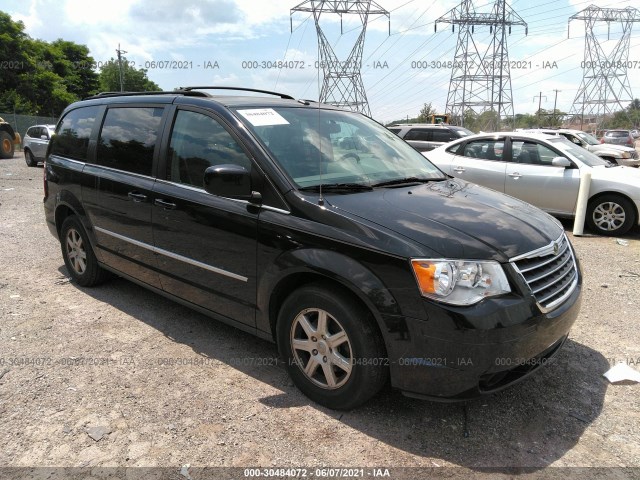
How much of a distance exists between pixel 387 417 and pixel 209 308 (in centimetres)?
149

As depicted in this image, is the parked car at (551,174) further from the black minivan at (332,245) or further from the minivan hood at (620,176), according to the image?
the black minivan at (332,245)

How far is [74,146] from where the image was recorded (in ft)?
16.2

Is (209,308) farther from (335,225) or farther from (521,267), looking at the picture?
(521,267)

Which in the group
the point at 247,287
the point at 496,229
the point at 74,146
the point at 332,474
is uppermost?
the point at 74,146

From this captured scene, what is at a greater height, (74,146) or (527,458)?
(74,146)

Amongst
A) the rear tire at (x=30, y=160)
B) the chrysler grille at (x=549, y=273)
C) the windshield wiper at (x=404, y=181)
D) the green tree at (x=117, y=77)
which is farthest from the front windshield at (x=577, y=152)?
the green tree at (x=117, y=77)

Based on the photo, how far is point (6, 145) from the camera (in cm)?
2128

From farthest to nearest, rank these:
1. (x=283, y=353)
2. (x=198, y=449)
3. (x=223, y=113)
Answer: (x=223, y=113), (x=283, y=353), (x=198, y=449)

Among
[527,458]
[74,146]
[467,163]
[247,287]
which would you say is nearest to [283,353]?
[247,287]

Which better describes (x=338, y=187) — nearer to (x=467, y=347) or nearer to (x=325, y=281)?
(x=325, y=281)

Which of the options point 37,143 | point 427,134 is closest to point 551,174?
point 427,134

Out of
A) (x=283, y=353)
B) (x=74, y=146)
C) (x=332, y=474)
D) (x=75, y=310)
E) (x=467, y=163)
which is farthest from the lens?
(x=467, y=163)

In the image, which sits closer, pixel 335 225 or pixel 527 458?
pixel 527 458

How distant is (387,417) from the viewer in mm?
2934
